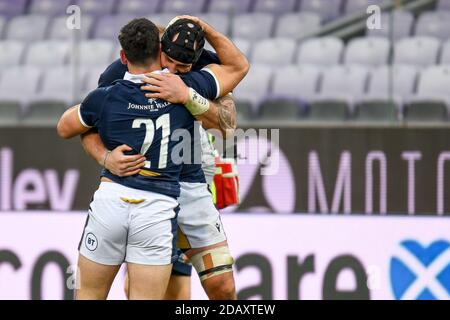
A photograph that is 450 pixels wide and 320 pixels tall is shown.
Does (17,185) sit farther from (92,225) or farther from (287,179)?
(92,225)

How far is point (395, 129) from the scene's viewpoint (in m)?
8.51

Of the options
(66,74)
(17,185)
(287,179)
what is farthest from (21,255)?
(287,179)

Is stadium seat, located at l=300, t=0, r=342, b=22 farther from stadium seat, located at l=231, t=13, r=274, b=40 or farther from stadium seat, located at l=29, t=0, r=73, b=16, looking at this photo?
stadium seat, located at l=29, t=0, r=73, b=16

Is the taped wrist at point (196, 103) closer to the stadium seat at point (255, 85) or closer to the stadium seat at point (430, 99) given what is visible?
the stadium seat at point (255, 85)

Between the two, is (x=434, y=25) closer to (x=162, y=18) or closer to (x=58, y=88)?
(x=162, y=18)

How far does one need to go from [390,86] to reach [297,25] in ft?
3.86

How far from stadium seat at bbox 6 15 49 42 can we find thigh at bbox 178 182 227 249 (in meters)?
3.74

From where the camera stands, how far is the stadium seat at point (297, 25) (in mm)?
9336

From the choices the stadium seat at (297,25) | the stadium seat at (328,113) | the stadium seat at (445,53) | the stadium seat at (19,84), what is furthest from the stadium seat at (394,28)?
the stadium seat at (19,84)

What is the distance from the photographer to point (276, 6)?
31.9ft

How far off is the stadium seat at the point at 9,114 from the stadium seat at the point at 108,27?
0.95 metres

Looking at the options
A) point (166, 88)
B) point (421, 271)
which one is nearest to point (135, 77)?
point (166, 88)

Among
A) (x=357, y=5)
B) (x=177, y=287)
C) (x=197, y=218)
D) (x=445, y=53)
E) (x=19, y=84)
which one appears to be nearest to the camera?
(x=197, y=218)

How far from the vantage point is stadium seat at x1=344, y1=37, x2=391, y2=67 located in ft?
29.0
